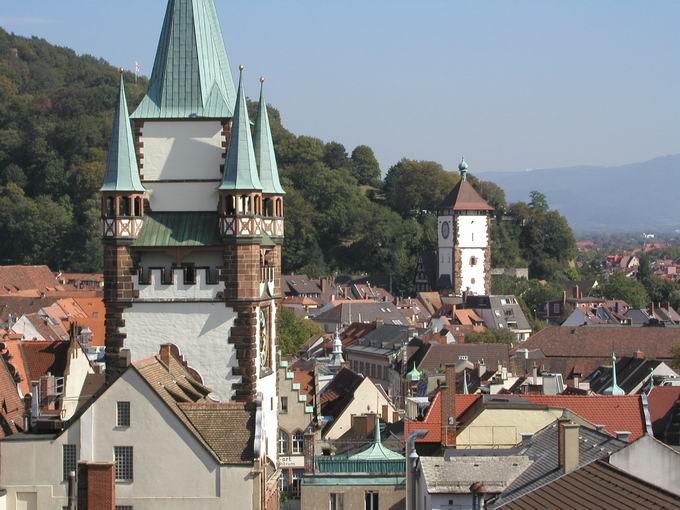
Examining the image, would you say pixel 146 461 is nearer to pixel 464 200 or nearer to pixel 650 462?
pixel 650 462

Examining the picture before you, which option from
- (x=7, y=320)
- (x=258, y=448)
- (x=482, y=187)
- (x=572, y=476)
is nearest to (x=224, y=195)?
(x=258, y=448)

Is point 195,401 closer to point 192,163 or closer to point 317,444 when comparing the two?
point 192,163

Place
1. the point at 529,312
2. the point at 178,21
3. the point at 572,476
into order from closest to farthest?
the point at 572,476, the point at 178,21, the point at 529,312

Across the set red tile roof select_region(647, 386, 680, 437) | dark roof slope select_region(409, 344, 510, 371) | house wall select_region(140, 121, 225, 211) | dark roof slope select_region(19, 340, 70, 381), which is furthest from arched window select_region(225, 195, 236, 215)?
dark roof slope select_region(409, 344, 510, 371)

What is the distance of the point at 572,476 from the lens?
24828 millimetres

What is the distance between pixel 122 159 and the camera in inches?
1452

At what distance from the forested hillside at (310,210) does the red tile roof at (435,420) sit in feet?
373

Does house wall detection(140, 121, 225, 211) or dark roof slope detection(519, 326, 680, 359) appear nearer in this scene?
house wall detection(140, 121, 225, 211)

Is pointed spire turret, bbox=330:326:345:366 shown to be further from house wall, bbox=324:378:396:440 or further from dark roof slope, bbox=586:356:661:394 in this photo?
house wall, bbox=324:378:396:440

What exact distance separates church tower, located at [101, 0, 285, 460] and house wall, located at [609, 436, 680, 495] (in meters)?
10.4

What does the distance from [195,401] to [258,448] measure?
329 centimetres

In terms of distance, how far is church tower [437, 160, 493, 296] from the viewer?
153 meters

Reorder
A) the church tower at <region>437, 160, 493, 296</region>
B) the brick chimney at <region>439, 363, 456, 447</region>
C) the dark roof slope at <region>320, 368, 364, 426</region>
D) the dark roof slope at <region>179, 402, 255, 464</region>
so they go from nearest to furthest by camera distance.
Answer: the dark roof slope at <region>179, 402, 255, 464</region> < the brick chimney at <region>439, 363, 456, 447</region> < the dark roof slope at <region>320, 368, 364, 426</region> < the church tower at <region>437, 160, 493, 296</region>

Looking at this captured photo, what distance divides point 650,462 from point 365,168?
562 ft
